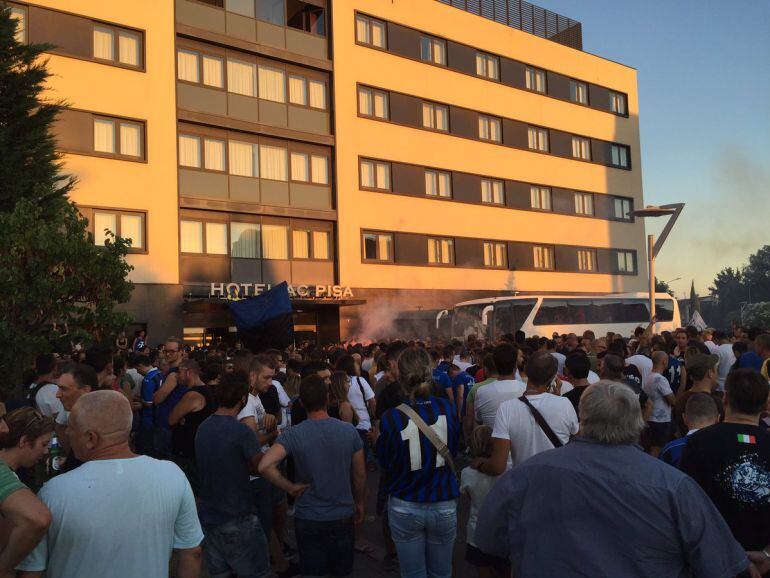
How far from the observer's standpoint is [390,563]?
21.0 ft

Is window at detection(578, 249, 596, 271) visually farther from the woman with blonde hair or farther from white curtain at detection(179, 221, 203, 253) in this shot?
the woman with blonde hair

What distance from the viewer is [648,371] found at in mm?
9391

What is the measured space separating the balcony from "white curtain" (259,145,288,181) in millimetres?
11209

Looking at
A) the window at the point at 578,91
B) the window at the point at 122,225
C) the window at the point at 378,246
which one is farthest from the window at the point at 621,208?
the window at the point at 122,225

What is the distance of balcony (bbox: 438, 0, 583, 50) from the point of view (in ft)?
109

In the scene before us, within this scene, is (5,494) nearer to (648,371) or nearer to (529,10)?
(648,371)

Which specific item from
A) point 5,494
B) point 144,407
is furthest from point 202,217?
point 5,494

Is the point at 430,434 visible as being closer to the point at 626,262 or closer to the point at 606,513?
the point at 606,513

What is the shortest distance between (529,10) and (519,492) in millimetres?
36155

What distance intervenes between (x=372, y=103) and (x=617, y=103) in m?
16.6

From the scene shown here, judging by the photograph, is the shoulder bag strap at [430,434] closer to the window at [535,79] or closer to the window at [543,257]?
the window at [543,257]

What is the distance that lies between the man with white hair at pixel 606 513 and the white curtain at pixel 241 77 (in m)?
24.2

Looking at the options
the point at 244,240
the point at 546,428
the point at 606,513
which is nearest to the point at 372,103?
the point at 244,240

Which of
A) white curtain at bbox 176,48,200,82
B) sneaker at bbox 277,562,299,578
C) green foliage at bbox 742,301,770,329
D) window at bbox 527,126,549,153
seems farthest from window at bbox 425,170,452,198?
green foliage at bbox 742,301,770,329
